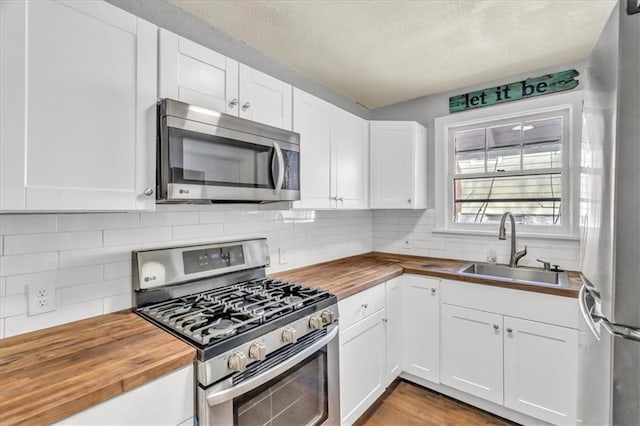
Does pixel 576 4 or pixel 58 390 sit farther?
pixel 576 4

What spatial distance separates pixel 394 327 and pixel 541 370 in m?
0.91

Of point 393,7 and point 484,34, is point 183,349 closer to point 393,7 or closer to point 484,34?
point 393,7

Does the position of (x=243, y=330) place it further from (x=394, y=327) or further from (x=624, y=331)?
(x=394, y=327)

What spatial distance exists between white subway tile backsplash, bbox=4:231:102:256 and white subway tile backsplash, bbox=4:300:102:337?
252 mm

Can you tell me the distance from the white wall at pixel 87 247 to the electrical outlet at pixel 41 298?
0.06 feet

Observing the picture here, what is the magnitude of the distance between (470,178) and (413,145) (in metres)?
0.61

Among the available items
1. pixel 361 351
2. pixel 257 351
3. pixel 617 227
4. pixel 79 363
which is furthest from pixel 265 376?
pixel 617 227

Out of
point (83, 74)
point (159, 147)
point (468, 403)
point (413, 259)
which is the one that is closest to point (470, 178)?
point (413, 259)

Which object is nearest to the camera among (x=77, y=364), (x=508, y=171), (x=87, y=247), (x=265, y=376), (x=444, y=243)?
(x=77, y=364)

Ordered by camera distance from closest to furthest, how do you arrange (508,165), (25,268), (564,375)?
(25,268) < (564,375) < (508,165)

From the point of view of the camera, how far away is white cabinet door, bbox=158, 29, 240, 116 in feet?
4.33

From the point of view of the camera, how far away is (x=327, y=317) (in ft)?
5.25

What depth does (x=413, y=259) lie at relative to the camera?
113 inches

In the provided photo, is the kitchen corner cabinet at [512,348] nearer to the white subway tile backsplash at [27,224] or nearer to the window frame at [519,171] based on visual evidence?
the window frame at [519,171]
